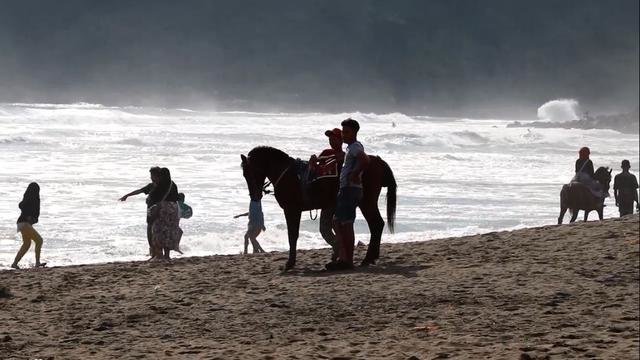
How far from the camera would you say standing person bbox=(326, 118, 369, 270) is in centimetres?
1034

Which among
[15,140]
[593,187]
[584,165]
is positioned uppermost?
[584,165]

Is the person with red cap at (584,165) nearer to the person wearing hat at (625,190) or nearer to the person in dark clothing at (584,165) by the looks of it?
the person in dark clothing at (584,165)

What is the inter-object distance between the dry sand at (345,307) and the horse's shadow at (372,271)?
0.06 feet

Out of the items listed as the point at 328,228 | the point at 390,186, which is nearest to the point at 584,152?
Result: the point at 390,186

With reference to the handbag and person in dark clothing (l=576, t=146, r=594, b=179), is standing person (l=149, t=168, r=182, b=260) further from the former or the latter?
person in dark clothing (l=576, t=146, r=594, b=179)

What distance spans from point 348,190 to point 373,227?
0.77 m

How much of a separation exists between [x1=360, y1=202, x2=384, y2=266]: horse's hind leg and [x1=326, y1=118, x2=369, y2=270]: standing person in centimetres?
32

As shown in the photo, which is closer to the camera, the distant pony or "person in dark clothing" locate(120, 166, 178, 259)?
"person in dark clothing" locate(120, 166, 178, 259)

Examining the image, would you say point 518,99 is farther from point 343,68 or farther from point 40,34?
point 40,34

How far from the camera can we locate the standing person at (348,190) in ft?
33.9

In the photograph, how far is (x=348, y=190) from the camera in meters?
10.4

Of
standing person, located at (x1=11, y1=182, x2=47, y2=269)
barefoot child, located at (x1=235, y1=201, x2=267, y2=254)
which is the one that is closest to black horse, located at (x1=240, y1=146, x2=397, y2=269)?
standing person, located at (x1=11, y1=182, x2=47, y2=269)

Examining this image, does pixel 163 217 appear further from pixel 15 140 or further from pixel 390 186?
pixel 15 140

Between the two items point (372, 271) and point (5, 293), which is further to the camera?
point (372, 271)
